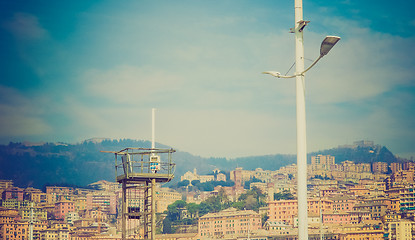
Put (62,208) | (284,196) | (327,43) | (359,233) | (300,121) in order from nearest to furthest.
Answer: (327,43)
(300,121)
(359,233)
(284,196)
(62,208)

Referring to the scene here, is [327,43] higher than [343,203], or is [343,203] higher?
[327,43]

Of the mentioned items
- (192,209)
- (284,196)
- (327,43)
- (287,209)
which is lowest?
(192,209)

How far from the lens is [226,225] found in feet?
511

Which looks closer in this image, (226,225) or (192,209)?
(226,225)

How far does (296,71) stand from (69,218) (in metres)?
172

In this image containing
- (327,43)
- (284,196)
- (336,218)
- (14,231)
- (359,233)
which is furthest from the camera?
(284,196)

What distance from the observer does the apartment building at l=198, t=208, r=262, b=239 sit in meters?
154

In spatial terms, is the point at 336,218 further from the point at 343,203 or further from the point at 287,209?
the point at 343,203

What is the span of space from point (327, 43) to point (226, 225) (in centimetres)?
14626

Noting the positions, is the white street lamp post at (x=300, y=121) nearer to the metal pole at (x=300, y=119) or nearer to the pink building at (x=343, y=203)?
the metal pole at (x=300, y=119)

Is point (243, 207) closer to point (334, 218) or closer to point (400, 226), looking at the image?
point (334, 218)

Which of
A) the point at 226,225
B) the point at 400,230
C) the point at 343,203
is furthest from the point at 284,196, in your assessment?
the point at 400,230

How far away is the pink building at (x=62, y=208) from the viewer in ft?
605

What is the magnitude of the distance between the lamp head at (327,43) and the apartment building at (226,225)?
142295 millimetres
